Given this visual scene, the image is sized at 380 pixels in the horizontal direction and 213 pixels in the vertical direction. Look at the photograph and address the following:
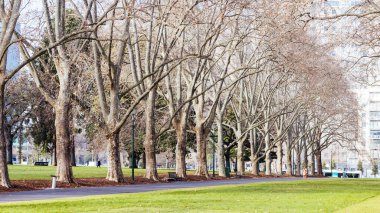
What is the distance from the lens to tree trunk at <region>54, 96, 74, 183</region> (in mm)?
33469

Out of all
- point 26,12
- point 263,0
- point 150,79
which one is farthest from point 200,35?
point 26,12

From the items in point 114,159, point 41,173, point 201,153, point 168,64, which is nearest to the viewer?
point 114,159

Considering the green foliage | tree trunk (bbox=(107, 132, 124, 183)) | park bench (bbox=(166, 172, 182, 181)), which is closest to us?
tree trunk (bbox=(107, 132, 124, 183))

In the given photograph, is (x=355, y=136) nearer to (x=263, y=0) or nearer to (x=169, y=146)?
(x=169, y=146)

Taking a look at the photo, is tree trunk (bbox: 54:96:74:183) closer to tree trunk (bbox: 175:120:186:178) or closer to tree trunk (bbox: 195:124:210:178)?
tree trunk (bbox: 175:120:186:178)

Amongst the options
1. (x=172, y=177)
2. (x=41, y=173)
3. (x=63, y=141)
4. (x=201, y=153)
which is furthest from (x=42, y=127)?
(x=63, y=141)

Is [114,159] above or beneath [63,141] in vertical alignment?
beneath

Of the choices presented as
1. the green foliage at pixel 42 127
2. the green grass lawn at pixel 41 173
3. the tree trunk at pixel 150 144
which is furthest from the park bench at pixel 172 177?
the green foliage at pixel 42 127

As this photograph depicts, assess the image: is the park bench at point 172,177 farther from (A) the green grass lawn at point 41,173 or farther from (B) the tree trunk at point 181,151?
(A) the green grass lawn at point 41,173

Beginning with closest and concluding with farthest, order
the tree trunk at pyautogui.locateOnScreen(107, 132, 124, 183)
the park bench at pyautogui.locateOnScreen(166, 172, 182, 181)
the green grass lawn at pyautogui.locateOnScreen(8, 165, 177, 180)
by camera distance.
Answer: the tree trunk at pyautogui.locateOnScreen(107, 132, 124, 183), the green grass lawn at pyautogui.locateOnScreen(8, 165, 177, 180), the park bench at pyautogui.locateOnScreen(166, 172, 182, 181)

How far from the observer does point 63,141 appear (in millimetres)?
33875

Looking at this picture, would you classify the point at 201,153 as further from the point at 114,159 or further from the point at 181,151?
the point at 114,159

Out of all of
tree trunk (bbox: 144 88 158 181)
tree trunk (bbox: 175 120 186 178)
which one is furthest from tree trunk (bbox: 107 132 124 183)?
tree trunk (bbox: 175 120 186 178)

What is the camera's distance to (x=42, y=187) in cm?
3167
